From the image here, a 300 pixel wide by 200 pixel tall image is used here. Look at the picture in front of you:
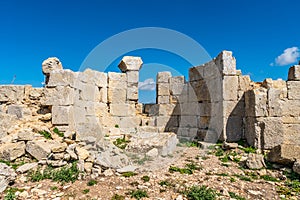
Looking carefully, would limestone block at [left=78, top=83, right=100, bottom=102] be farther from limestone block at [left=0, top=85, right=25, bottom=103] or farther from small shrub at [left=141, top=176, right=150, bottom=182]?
small shrub at [left=141, top=176, right=150, bottom=182]

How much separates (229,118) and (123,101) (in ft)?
15.8

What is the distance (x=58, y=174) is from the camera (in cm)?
467

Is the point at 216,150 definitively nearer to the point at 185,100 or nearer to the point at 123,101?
the point at 185,100

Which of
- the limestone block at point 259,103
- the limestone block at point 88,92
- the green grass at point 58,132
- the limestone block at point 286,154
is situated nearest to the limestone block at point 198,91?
the limestone block at point 259,103

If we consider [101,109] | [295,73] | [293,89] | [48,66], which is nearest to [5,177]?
[48,66]

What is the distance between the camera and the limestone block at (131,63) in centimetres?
1035

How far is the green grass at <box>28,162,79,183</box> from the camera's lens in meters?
4.57

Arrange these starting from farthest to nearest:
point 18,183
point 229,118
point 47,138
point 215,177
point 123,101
→ point 123,101 < point 229,118 < point 47,138 < point 215,177 < point 18,183

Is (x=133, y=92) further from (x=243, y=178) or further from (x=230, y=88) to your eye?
(x=243, y=178)

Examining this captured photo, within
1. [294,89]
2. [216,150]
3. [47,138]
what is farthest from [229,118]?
[47,138]

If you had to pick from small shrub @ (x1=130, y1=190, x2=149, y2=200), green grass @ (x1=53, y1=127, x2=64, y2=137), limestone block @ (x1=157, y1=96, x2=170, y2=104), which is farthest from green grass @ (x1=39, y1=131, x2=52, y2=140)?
limestone block @ (x1=157, y1=96, x2=170, y2=104)

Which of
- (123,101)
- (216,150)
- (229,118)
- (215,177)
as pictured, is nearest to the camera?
(215,177)

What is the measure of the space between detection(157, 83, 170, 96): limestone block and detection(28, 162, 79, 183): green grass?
6.54m

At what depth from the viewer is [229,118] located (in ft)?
25.5
